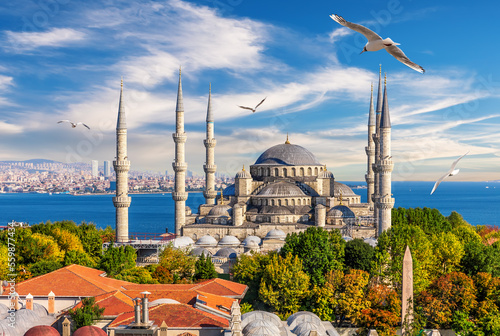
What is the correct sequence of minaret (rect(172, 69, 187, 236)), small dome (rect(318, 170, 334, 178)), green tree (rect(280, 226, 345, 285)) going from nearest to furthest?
green tree (rect(280, 226, 345, 285)) → minaret (rect(172, 69, 187, 236)) → small dome (rect(318, 170, 334, 178))

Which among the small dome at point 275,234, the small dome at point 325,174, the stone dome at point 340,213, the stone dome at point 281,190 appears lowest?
the small dome at point 275,234

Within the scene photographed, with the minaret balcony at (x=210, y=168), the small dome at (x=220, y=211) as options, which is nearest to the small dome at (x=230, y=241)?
the small dome at (x=220, y=211)

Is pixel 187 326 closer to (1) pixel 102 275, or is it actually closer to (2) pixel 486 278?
(1) pixel 102 275

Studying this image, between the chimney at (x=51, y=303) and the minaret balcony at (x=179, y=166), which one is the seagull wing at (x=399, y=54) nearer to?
the chimney at (x=51, y=303)

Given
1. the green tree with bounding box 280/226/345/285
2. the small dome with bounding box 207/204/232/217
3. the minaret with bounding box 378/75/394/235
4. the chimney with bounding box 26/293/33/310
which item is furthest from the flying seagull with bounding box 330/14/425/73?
the small dome with bounding box 207/204/232/217

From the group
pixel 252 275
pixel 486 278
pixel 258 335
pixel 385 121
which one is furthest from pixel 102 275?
pixel 385 121

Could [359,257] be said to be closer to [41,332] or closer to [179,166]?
[41,332]

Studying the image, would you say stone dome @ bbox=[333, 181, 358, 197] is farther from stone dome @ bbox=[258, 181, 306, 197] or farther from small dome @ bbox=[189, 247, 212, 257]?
small dome @ bbox=[189, 247, 212, 257]
